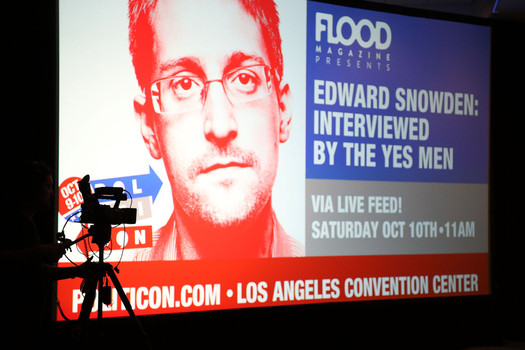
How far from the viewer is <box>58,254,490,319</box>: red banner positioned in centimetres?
313

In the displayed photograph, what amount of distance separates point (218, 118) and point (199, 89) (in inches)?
7.7

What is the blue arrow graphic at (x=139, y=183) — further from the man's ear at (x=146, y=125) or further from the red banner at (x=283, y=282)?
the red banner at (x=283, y=282)

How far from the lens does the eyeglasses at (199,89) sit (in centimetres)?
323

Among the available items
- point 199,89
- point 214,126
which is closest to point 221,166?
point 214,126

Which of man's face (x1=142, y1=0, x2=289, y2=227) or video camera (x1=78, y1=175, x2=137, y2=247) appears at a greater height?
man's face (x1=142, y1=0, x2=289, y2=227)

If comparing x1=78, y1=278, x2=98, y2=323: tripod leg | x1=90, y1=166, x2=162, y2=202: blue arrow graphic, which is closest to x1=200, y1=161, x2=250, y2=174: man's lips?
x1=90, y1=166, x2=162, y2=202: blue arrow graphic

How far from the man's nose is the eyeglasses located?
1.1 inches

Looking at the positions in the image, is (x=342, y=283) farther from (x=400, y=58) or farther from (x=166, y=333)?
(x=400, y=58)

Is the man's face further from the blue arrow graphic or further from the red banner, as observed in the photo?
the red banner

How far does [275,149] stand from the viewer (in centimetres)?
345

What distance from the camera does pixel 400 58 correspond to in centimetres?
382
